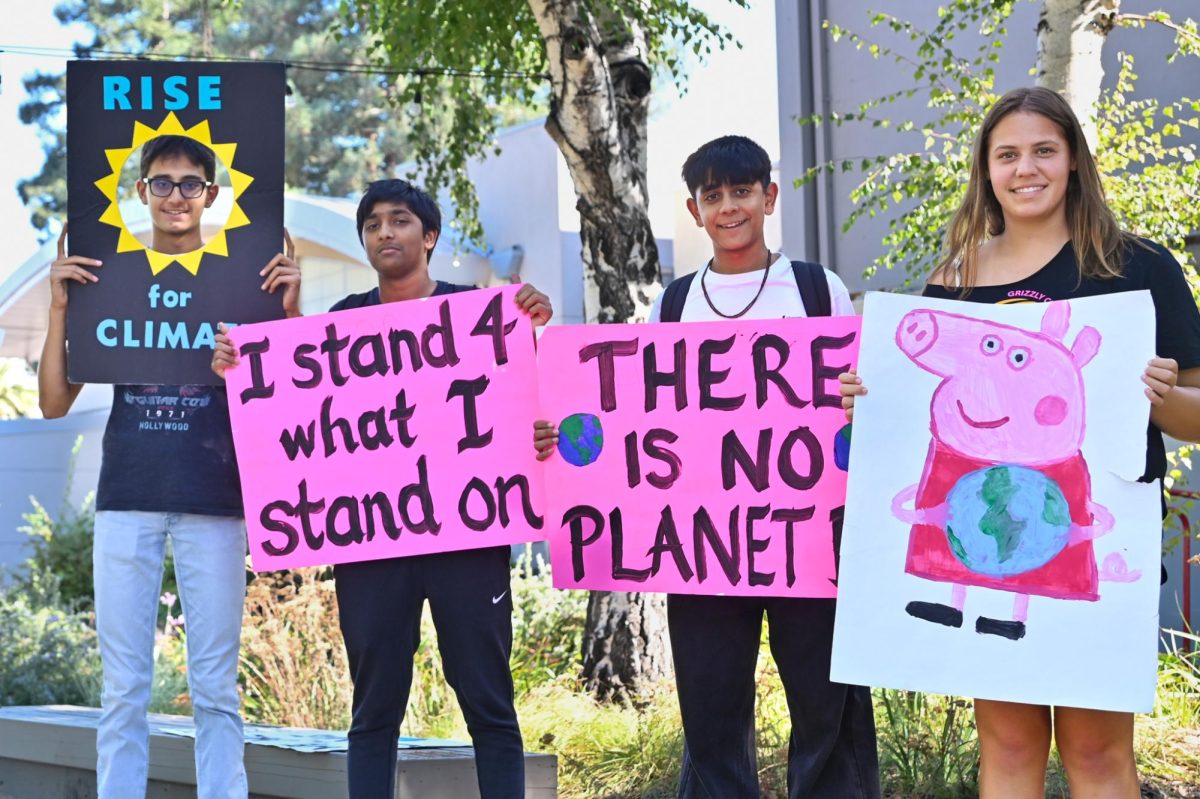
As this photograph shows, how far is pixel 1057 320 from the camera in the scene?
293 centimetres

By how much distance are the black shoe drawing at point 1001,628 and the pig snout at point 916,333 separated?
2.02 ft

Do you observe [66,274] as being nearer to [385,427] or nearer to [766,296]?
[385,427]

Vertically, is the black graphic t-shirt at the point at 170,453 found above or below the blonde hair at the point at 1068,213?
below

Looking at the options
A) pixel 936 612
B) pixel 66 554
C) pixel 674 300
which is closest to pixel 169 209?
pixel 674 300

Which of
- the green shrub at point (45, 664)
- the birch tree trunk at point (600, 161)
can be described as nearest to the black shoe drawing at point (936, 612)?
the birch tree trunk at point (600, 161)

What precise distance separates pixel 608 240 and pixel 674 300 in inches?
107

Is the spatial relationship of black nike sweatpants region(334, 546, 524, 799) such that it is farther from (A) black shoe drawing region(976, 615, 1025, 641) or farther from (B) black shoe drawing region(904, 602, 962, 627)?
(A) black shoe drawing region(976, 615, 1025, 641)

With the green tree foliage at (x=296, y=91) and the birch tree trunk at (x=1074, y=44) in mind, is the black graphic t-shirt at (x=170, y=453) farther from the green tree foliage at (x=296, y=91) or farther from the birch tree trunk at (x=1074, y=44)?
the green tree foliage at (x=296, y=91)

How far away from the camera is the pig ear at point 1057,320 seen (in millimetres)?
2926

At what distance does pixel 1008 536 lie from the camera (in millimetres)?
2939

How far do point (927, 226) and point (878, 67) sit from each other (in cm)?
349

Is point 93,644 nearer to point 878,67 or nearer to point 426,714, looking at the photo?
point 426,714

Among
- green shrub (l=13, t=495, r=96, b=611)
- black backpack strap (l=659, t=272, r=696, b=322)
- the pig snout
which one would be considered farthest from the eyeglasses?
green shrub (l=13, t=495, r=96, b=611)

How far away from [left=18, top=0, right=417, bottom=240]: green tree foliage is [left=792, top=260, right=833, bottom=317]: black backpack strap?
30.1 metres
